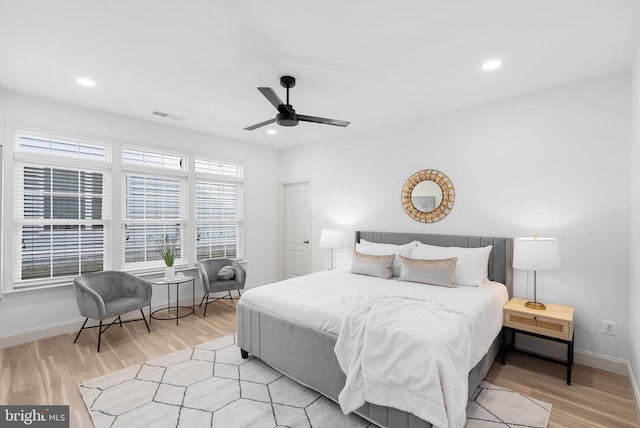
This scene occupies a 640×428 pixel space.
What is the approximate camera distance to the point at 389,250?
394 cm

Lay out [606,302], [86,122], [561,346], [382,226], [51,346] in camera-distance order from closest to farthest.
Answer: [606,302]
[561,346]
[51,346]
[86,122]
[382,226]

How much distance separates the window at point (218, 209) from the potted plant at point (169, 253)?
386 millimetres

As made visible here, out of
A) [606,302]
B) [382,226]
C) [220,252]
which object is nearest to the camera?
[606,302]

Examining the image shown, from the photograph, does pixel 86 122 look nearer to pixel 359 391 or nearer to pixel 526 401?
pixel 359 391

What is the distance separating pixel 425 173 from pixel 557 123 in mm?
1456

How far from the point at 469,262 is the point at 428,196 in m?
1.11

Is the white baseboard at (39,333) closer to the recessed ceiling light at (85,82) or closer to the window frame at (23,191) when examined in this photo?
the window frame at (23,191)

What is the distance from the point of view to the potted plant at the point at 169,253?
4.20 m

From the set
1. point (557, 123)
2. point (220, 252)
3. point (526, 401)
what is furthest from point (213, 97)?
point (526, 401)

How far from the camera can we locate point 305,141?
216 inches

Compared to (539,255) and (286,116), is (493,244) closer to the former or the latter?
(539,255)

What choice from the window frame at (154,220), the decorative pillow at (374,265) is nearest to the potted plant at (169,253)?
the window frame at (154,220)

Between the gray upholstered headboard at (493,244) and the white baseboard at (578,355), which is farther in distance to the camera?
the gray upholstered headboard at (493,244)

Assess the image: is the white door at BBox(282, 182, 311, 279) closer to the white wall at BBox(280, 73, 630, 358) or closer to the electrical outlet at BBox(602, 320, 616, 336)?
the white wall at BBox(280, 73, 630, 358)
